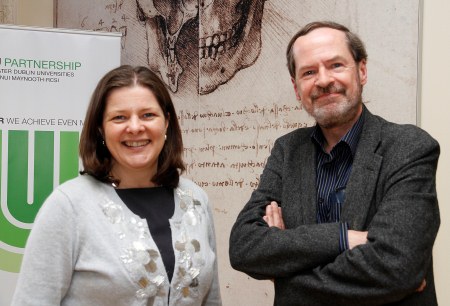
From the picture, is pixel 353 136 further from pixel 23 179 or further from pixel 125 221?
pixel 23 179

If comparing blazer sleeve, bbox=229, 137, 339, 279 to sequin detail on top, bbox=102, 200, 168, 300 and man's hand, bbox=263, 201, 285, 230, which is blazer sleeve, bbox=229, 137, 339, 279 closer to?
man's hand, bbox=263, 201, 285, 230

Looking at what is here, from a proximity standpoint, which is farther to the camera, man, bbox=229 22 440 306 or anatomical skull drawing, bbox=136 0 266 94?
anatomical skull drawing, bbox=136 0 266 94

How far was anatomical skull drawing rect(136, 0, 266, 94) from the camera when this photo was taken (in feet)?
11.4

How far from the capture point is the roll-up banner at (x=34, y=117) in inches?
134

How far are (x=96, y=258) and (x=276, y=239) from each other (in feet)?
1.83

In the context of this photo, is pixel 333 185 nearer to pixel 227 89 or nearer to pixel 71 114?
pixel 227 89

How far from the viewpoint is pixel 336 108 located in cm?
196

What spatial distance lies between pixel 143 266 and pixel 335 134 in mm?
800

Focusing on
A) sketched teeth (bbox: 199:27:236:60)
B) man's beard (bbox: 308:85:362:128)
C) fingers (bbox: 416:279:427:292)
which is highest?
sketched teeth (bbox: 199:27:236:60)

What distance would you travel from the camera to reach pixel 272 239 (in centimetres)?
186

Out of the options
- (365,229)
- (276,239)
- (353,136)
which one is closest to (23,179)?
(276,239)

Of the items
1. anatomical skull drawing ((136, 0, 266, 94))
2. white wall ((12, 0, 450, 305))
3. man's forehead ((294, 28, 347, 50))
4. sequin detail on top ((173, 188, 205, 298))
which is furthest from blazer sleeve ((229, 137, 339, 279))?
anatomical skull drawing ((136, 0, 266, 94))

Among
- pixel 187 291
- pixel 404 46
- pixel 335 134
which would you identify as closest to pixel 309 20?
pixel 404 46

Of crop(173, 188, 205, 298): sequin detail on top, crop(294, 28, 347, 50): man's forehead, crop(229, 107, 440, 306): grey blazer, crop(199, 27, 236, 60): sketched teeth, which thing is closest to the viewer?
crop(229, 107, 440, 306): grey blazer
